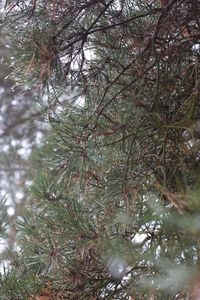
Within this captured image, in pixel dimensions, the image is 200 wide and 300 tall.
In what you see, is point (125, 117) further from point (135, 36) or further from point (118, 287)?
point (118, 287)

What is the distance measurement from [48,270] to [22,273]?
105mm

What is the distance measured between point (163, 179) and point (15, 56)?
1.02 feet

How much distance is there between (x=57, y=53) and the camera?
794mm

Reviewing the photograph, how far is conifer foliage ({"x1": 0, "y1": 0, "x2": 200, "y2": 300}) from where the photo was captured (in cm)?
77

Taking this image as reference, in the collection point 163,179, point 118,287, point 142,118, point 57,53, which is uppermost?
point 57,53

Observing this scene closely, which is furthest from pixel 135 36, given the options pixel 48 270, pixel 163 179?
→ pixel 48 270

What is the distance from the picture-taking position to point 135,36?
33.7 inches

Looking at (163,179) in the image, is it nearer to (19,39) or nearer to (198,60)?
(198,60)

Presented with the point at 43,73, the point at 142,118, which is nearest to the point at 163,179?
the point at 142,118

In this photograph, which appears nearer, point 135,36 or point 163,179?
point 163,179

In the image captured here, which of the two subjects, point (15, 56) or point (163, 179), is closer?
point (163, 179)

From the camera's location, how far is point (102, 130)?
83cm

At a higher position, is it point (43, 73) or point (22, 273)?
point (43, 73)

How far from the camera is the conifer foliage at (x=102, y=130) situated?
77 centimetres
